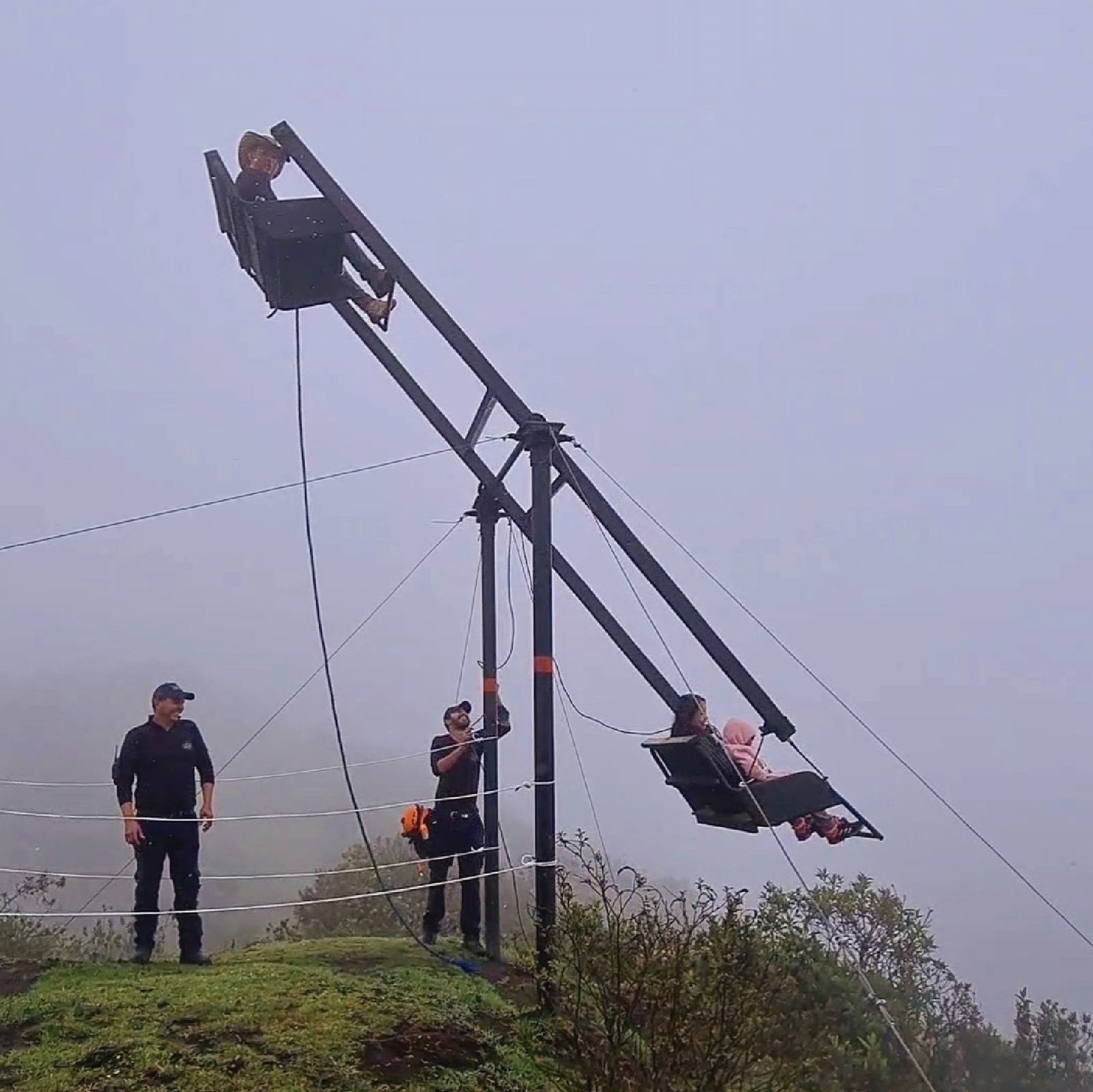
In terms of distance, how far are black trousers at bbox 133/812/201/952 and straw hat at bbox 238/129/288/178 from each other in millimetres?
3796

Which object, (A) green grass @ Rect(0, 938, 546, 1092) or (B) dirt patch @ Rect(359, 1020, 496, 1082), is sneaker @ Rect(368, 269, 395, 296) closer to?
(A) green grass @ Rect(0, 938, 546, 1092)

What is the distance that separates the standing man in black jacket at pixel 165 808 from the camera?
23.0ft

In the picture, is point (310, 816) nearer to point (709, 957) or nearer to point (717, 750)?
point (717, 750)

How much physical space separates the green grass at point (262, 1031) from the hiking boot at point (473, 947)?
0.86 m

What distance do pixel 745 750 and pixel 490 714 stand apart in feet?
7.25

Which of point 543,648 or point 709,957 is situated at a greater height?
point 543,648

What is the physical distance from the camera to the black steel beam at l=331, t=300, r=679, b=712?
25.3 feet

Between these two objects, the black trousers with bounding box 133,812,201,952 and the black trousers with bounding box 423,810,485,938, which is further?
the black trousers with bounding box 423,810,485,938

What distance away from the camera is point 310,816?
7.55 metres

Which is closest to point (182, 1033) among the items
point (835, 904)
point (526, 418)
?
point (526, 418)

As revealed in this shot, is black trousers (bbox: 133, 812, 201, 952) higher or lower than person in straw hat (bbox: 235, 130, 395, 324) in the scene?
lower

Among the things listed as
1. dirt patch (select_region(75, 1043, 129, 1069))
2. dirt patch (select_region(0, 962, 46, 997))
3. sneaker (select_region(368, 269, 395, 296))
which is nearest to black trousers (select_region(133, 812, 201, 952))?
dirt patch (select_region(0, 962, 46, 997))

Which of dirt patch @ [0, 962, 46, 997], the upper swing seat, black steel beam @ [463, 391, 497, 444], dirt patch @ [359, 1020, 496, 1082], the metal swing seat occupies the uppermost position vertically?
the upper swing seat

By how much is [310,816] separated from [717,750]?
8.41 feet
